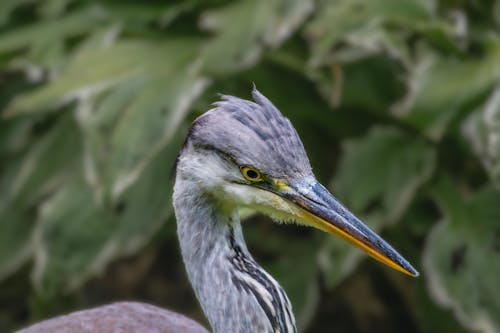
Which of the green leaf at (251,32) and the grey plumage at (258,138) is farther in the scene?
the green leaf at (251,32)

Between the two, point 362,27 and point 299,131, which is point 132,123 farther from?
point 362,27

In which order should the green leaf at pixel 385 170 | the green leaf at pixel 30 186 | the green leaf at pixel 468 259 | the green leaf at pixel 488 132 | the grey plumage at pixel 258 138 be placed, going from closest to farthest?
the grey plumage at pixel 258 138, the green leaf at pixel 488 132, the green leaf at pixel 468 259, the green leaf at pixel 385 170, the green leaf at pixel 30 186

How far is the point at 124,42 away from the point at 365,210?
1.43 m

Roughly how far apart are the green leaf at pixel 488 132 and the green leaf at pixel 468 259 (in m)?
0.22

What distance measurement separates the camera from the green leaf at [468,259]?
4.60m

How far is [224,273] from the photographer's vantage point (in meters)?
3.05

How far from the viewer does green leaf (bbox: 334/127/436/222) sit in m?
4.85

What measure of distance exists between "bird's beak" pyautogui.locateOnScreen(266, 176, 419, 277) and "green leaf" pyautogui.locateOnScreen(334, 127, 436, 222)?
191cm

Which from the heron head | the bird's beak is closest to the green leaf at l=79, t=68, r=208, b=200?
the heron head

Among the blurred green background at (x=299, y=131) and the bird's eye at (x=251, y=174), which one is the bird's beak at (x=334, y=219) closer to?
Answer: the bird's eye at (x=251, y=174)

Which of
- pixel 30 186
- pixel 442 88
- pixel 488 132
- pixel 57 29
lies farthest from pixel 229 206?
pixel 57 29

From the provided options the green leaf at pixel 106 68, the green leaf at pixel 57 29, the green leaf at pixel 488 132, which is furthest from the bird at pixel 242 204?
the green leaf at pixel 57 29

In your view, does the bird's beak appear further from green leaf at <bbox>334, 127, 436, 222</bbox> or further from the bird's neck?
green leaf at <bbox>334, 127, 436, 222</bbox>

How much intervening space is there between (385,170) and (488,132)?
0.60 meters
